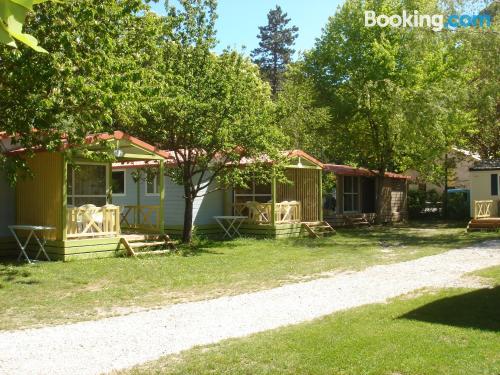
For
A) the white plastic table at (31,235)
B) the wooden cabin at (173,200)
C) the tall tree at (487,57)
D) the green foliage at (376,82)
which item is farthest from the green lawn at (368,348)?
the green foliage at (376,82)

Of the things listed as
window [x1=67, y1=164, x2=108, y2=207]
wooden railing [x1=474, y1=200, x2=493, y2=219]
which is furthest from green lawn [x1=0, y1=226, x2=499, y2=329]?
wooden railing [x1=474, y1=200, x2=493, y2=219]

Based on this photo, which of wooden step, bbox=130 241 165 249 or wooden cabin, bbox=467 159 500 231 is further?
wooden cabin, bbox=467 159 500 231

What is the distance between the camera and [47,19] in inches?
415

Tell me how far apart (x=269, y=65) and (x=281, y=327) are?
57658 millimetres

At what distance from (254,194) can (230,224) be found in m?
1.95

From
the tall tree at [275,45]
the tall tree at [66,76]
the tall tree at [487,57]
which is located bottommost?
the tall tree at [66,76]

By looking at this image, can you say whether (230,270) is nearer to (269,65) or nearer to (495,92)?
(495,92)

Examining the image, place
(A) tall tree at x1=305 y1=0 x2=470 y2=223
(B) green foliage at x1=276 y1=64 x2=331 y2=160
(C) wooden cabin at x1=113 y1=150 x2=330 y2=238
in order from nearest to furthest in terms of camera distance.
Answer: (C) wooden cabin at x1=113 y1=150 x2=330 y2=238, (A) tall tree at x1=305 y1=0 x2=470 y2=223, (B) green foliage at x1=276 y1=64 x2=331 y2=160

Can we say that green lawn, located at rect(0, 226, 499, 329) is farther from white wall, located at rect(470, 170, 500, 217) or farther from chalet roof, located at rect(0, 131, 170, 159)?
white wall, located at rect(470, 170, 500, 217)

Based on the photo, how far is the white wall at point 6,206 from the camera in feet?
48.2

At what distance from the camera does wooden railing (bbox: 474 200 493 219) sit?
76.3ft

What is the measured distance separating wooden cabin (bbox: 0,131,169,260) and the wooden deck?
13.9m

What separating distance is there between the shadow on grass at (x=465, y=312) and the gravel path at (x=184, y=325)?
1045mm

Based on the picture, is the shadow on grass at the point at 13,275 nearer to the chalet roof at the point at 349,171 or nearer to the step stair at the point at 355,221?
the chalet roof at the point at 349,171
